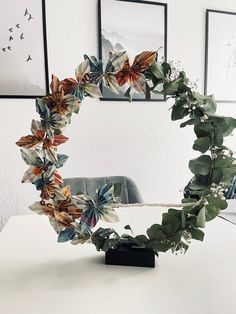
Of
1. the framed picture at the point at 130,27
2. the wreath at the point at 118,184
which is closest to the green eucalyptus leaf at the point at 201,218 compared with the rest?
the wreath at the point at 118,184

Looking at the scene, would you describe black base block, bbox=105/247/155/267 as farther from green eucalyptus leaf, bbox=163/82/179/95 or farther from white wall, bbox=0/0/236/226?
white wall, bbox=0/0/236/226

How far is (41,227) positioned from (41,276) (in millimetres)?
383

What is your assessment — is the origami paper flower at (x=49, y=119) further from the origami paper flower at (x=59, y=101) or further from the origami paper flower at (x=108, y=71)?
the origami paper flower at (x=108, y=71)

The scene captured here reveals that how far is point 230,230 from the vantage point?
3.62 ft

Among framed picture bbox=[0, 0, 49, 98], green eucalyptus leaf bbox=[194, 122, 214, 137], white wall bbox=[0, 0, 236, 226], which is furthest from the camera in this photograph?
white wall bbox=[0, 0, 236, 226]

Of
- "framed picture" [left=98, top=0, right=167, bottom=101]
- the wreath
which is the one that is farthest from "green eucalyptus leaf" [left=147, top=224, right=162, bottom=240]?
"framed picture" [left=98, top=0, right=167, bottom=101]

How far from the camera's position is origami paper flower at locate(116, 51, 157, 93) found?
758 mm

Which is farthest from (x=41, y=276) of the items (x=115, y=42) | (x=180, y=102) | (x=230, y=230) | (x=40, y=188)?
(x=115, y=42)

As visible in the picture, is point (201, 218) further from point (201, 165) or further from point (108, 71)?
point (108, 71)

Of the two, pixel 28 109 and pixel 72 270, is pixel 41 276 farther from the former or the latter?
pixel 28 109

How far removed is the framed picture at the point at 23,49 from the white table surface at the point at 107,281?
1164 mm

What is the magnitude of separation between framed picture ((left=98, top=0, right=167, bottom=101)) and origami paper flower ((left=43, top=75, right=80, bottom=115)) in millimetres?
1301

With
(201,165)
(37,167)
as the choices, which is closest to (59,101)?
(37,167)

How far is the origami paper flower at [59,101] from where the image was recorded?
75cm
